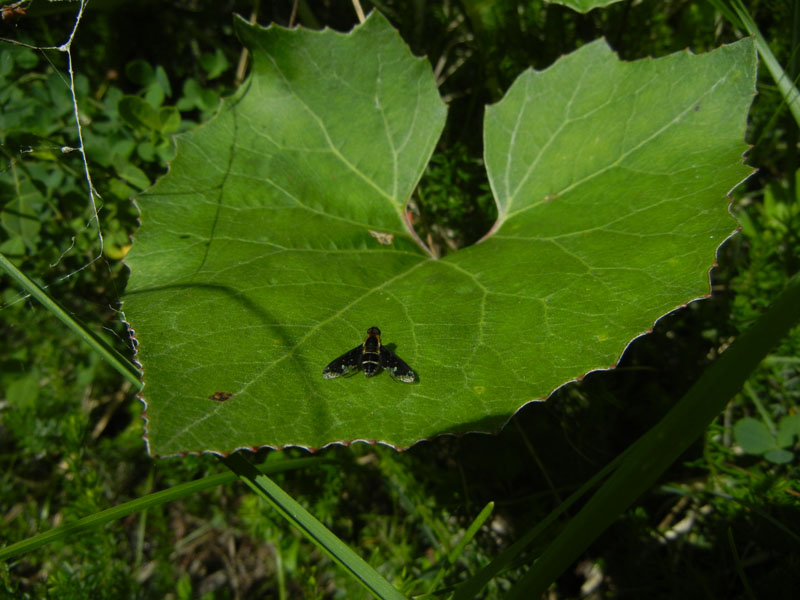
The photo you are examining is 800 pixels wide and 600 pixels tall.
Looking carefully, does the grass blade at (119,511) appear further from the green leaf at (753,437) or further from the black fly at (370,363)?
the green leaf at (753,437)

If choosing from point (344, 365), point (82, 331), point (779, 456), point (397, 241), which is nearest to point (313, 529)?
point (344, 365)

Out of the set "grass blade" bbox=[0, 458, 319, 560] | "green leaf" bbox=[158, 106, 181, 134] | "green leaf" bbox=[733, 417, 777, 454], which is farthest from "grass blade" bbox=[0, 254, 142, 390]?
"green leaf" bbox=[733, 417, 777, 454]

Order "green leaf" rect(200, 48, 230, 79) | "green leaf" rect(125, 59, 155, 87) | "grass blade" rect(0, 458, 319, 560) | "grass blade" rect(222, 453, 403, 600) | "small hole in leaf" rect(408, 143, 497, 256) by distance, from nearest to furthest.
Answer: "grass blade" rect(222, 453, 403, 600) < "grass blade" rect(0, 458, 319, 560) < "small hole in leaf" rect(408, 143, 497, 256) < "green leaf" rect(125, 59, 155, 87) < "green leaf" rect(200, 48, 230, 79)

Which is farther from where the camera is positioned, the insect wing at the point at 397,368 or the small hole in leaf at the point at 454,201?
the small hole in leaf at the point at 454,201

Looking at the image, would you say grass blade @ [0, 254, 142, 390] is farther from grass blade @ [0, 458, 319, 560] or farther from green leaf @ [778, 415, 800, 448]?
green leaf @ [778, 415, 800, 448]

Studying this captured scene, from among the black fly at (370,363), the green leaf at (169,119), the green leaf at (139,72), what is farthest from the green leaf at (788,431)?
the green leaf at (139,72)

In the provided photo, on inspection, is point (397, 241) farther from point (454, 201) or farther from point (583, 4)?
point (583, 4)
